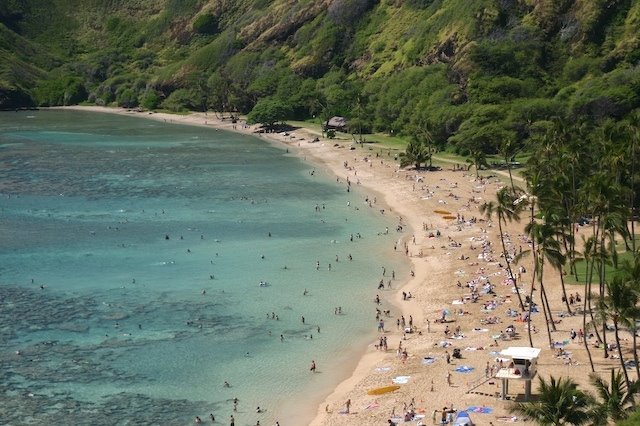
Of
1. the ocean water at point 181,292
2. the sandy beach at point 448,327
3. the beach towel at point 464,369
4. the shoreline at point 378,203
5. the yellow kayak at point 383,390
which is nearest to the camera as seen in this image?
the sandy beach at point 448,327

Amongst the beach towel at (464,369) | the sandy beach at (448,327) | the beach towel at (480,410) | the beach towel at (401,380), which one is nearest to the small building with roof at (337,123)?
the sandy beach at (448,327)

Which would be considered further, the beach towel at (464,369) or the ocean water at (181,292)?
the beach towel at (464,369)

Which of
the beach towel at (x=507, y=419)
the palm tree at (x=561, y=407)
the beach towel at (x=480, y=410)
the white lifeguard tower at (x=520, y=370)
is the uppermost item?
the palm tree at (x=561, y=407)

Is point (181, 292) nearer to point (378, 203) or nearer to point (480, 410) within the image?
point (480, 410)

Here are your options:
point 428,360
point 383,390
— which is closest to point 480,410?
point 383,390

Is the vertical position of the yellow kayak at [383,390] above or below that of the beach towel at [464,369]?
below

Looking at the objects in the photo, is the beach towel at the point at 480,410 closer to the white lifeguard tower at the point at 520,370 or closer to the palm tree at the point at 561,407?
the white lifeguard tower at the point at 520,370
